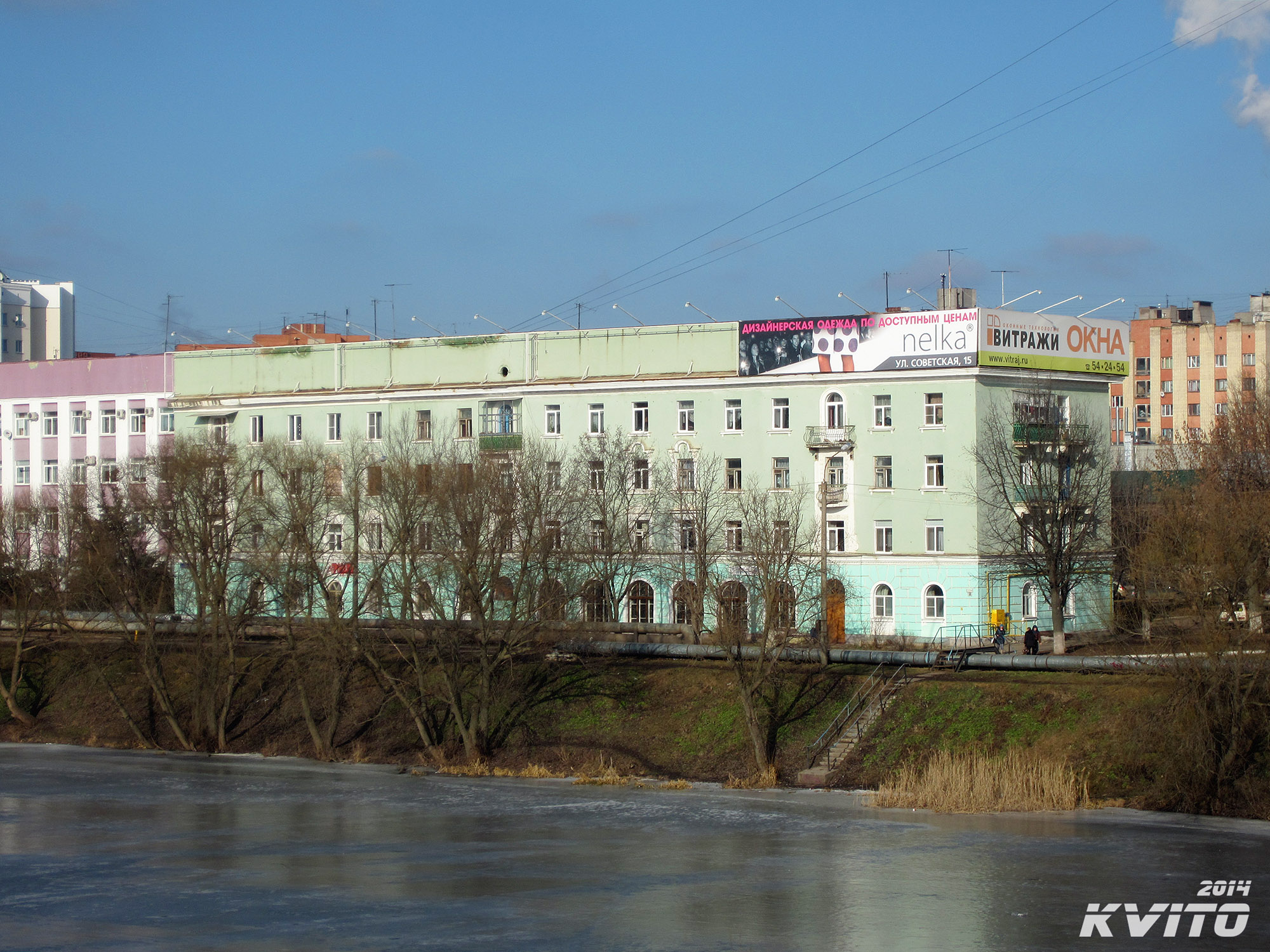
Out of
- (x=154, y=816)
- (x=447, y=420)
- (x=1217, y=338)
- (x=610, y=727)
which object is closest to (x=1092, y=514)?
(x=610, y=727)

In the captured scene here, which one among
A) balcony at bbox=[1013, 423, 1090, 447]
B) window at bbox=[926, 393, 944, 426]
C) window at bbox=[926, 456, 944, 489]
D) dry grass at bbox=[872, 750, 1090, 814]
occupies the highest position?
window at bbox=[926, 393, 944, 426]

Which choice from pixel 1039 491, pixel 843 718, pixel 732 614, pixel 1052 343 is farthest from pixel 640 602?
pixel 1052 343

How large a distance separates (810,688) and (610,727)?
7425mm

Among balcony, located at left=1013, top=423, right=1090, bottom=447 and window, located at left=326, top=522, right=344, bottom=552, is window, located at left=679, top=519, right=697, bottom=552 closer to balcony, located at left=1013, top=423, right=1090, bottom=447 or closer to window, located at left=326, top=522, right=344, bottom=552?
balcony, located at left=1013, top=423, right=1090, bottom=447

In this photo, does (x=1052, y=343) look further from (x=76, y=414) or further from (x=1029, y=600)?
(x=76, y=414)

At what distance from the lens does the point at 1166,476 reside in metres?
68.9

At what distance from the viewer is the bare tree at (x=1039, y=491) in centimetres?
6506

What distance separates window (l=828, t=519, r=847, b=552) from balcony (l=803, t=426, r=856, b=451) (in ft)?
11.4

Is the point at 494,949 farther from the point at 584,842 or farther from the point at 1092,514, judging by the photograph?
the point at 1092,514

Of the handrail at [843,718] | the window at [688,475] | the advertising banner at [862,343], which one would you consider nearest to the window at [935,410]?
the advertising banner at [862,343]

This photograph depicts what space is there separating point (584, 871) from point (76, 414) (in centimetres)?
6550

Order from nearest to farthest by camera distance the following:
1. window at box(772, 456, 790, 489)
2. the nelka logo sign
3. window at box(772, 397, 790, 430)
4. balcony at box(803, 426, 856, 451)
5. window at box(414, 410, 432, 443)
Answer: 1. the nelka logo sign
2. balcony at box(803, 426, 856, 451)
3. window at box(772, 456, 790, 489)
4. window at box(772, 397, 790, 430)
5. window at box(414, 410, 432, 443)

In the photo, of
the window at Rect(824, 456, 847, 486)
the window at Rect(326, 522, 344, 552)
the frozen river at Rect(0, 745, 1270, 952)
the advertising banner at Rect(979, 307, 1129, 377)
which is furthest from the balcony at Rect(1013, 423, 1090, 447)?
the window at Rect(326, 522, 344, 552)

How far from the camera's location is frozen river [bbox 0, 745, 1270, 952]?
90.9 ft
